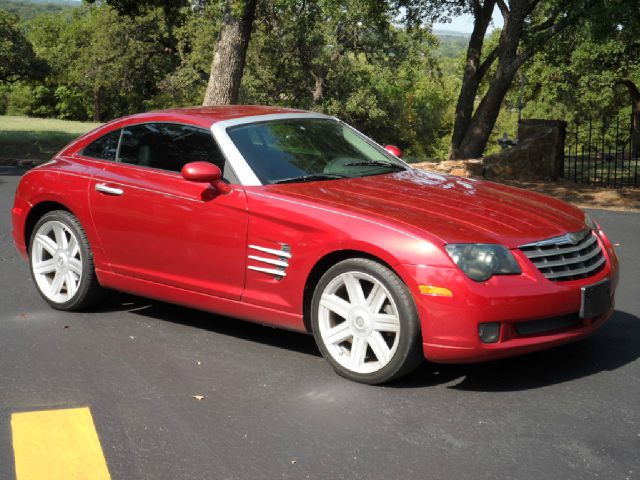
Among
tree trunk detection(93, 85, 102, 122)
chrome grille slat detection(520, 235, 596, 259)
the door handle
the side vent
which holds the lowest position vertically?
tree trunk detection(93, 85, 102, 122)

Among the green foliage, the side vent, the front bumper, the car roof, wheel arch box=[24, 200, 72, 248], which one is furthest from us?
the green foliage

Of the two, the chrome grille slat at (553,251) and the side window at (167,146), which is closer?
the chrome grille slat at (553,251)

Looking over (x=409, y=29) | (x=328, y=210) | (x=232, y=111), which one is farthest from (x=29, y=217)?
(x=409, y=29)

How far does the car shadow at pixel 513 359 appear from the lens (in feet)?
17.1

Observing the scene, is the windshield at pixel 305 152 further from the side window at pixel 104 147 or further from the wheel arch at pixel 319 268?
the side window at pixel 104 147

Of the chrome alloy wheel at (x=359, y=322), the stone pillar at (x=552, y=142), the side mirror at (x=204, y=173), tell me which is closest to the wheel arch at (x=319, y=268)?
the chrome alloy wheel at (x=359, y=322)

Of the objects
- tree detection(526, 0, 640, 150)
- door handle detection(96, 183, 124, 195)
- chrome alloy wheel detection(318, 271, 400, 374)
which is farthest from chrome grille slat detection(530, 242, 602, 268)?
tree detection(526, 0, 640, 150)

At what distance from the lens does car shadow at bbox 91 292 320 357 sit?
611cm

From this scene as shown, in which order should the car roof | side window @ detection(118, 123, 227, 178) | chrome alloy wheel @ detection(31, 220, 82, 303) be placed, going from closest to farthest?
side window @ detection(118, 123, 227, 178) → the car roof → chrome alloy wheel @ detection(31, 220, 82, 303)

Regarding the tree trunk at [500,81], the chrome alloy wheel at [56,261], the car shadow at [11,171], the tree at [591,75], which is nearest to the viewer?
the chrome alloy wheel at [56,261]

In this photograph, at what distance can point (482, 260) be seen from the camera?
15.9 feet

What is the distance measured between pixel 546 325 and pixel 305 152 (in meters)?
2.04

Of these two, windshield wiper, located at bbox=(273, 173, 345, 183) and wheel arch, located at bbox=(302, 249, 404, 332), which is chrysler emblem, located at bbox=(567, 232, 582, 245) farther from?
windshield wiper, located at bbox=(273, 173, 345, 183)

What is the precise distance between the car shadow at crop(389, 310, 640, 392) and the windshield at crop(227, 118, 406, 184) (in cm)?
143
